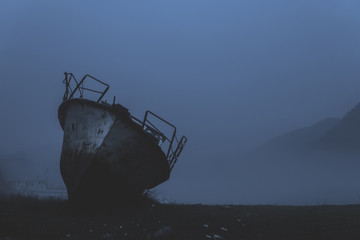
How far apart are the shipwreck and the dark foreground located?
0.78 metres

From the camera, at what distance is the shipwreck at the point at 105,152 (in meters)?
9.64

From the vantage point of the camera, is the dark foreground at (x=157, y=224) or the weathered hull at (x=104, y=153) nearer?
the dark foreground at (x=157, y=224)

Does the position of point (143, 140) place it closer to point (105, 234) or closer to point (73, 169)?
point (73, 169)

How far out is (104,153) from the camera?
9.57 m

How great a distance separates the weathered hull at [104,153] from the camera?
963 cm

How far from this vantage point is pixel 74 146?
10.2 m

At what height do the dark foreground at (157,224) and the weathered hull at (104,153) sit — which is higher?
the weathered hull at (104,153)

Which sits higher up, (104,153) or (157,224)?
(104,153)

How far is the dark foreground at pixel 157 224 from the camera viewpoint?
7418mm

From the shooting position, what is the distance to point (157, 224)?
8.84 meters

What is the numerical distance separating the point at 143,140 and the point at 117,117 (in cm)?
116

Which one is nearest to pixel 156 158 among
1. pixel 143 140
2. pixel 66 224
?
pixel 143 140

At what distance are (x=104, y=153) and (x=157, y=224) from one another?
8.91ft

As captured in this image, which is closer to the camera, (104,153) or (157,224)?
(157,224)
